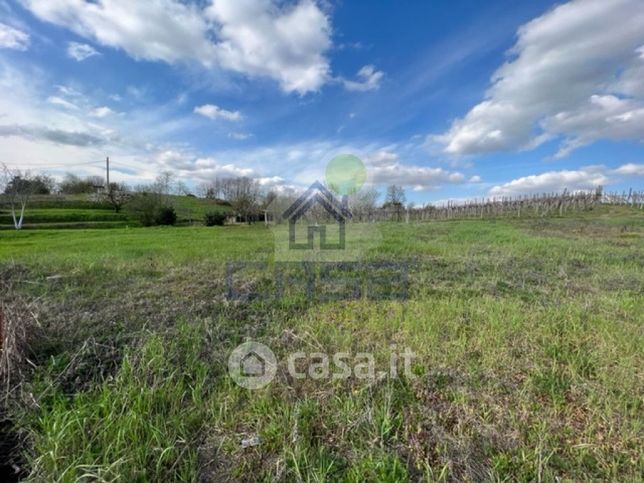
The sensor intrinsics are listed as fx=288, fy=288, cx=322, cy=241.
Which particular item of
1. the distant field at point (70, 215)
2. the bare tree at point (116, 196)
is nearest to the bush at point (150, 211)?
the distant field at point (70, 215)

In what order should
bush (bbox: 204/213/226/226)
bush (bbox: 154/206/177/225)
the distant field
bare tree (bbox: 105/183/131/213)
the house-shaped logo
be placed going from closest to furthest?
1. the house-shaped logo
2. the distant field
3. bush (bbox: 154/206/177/225)
4. bush (bbox: 204/213/226/226)
5. bare tree (bbox: 105/183/131/213)

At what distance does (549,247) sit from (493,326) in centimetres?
686

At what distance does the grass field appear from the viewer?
5.54ft

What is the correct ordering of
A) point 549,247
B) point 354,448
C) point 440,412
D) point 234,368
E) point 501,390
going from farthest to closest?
1. point 549,247
2. point 234,368
3. point 501,390
4. point 440,412
5. point 354,448

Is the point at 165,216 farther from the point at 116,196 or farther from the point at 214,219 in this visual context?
the point at 116,196

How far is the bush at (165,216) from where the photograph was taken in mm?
28672

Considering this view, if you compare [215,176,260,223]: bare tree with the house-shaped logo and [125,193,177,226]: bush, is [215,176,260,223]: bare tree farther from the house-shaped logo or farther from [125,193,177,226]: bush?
the house-shaped logo

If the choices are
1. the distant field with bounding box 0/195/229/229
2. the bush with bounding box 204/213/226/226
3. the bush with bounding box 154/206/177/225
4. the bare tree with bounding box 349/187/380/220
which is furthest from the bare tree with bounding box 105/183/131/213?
the bare tree with bounding box 349/187/380/220

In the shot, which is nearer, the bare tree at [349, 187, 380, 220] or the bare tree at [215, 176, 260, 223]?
the bare tree at [349, 187, 380, 220]

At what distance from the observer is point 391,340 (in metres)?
3.07

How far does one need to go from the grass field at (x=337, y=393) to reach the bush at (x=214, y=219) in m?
29.5

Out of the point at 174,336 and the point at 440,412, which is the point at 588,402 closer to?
the point at 440,412

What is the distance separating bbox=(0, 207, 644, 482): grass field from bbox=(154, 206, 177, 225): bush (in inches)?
1076

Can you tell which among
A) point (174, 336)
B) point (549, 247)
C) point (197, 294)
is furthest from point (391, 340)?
point (549, 247)
